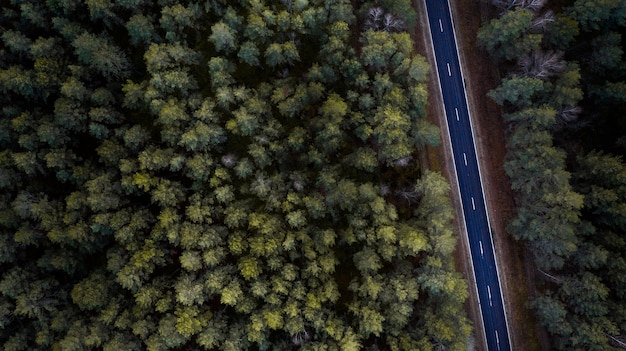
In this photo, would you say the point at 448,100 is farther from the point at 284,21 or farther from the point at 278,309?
the point at 278,309

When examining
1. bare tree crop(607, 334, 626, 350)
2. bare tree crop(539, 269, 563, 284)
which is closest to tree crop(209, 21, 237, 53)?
bare tree crop(539, 269, 563, 284)

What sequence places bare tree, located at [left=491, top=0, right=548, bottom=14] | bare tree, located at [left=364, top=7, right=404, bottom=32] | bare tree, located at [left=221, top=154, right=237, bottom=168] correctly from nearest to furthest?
bare tree, located at [left=364, top=7, right=404, bottom=32] → bare tree, located at [left=491, top=0, right=548, bottom=14] → bare tree, located at [left=221, top=154, right=237, bottom=168]

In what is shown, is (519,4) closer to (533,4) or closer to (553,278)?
(533,4)

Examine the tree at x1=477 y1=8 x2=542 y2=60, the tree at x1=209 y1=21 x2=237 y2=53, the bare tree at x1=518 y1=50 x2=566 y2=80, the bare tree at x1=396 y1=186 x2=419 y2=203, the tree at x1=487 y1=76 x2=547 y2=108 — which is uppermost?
the tree at x1=209 y1=21 x2=237 y2=53

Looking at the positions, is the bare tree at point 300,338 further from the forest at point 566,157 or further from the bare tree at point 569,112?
the bare tree at point 569,112

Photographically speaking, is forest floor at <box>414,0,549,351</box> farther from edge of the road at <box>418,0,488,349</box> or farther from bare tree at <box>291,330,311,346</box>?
bare tree at <box>291,330,311,346</box>

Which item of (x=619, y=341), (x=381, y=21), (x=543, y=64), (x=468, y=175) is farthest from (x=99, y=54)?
(x=619, y=341)

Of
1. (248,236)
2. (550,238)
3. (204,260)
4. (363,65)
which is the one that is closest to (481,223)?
(550,238)

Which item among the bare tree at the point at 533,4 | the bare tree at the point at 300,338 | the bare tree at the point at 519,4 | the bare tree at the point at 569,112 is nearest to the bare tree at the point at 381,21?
the bare tree at the point at 519,4
